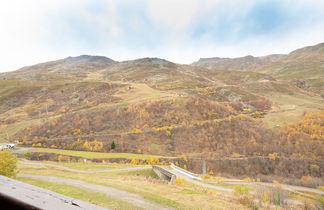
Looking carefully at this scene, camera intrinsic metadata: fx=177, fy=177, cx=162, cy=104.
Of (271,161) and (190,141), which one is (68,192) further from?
(271,161)

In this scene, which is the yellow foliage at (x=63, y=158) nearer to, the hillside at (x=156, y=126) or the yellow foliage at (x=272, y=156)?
the hillside at (x=156, y=126)

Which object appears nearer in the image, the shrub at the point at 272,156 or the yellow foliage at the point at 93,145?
the shrub at the point at 272,156

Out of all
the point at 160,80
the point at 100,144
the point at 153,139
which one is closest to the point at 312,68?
Result: the point at 160,80

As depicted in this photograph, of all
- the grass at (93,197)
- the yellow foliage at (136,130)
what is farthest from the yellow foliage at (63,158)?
the grass at (93,197)

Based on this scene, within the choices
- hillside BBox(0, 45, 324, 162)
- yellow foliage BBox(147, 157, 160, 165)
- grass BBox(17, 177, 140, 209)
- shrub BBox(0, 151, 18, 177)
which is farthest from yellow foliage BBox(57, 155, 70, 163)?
grass BBox(17, 177, 140, 209)

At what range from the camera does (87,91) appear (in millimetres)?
83312

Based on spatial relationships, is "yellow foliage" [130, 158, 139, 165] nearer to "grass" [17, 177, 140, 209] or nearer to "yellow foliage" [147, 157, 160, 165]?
"yellow foliage" [147, 157, 160, 165]

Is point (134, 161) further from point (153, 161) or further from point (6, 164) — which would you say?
point (6, 164)

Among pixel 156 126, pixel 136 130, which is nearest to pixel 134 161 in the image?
pixel 136 130

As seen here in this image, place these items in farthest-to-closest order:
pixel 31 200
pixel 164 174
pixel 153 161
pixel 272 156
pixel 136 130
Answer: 1. pixel 136 130
2. pixel 272 156
3. pixel 153 161
4. pixel 164 174
5. pixel 31 200

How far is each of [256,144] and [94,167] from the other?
3909 centimetres

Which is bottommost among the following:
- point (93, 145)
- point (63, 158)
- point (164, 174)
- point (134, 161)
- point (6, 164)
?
point (134, 161)

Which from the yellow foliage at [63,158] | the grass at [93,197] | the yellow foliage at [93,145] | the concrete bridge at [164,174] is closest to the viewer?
the grass at [93,197]

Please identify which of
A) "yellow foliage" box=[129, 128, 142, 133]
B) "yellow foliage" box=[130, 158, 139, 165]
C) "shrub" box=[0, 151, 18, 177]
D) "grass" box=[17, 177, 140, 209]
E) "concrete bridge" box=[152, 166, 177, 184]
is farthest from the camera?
"yellow foliage" box=[129, 128, 142, 133]
